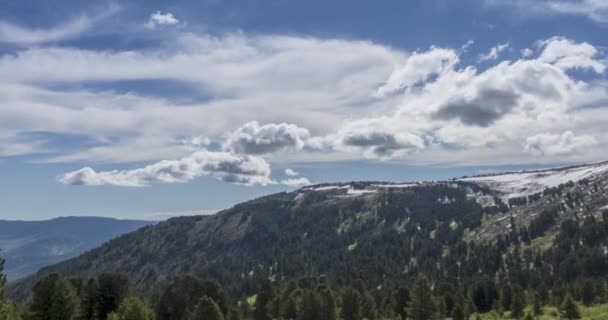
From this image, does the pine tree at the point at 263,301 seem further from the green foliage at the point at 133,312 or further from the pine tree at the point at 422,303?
the green foliage at the point at 133,312

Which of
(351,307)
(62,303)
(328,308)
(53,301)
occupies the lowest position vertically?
(351,307)

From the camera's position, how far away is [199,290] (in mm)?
126188

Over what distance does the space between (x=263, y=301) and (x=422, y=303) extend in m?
49.6

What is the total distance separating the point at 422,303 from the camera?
116 meters

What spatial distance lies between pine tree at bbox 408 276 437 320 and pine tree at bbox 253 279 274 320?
43.5 metres

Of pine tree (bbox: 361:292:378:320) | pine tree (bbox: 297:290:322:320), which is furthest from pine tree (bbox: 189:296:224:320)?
pine tree (bbox: 361:292:378:320)

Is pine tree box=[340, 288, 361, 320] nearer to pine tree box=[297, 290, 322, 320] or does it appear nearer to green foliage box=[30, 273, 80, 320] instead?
pine tree box=[297, 290, 322, 320]

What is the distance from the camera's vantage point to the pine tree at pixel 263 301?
143125 mm

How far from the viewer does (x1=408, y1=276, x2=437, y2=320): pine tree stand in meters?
115

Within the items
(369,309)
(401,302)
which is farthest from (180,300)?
(401,302)

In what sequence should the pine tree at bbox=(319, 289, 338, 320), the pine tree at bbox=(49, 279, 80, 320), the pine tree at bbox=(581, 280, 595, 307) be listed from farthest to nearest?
1. the pine tree at bbox=(581, 280, 595, 307)
2. the pine tree at bbox=(319, 289, 338, 320)
3. the pine tree at bbox=(49, 279, 80, 320)

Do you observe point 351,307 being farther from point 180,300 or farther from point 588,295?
point 588,295

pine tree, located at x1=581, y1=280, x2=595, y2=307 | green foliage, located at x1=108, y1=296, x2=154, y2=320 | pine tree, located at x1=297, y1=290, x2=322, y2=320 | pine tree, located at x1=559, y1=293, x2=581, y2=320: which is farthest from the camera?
pine tree, located at x1=581, y1=280, x2=595, y2=307

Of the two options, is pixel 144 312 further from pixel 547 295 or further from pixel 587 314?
pixel 547 295
